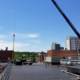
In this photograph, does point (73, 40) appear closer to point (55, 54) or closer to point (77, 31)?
point (55, 54)

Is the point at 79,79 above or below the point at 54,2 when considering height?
below

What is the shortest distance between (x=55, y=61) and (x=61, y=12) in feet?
80.8

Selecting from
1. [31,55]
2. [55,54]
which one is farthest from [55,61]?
[31,55]

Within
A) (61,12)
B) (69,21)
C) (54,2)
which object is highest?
(54,2)

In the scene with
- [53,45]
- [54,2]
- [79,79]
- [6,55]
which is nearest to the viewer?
[79,79]

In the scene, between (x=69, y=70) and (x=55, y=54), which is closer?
(x=69, y=70)

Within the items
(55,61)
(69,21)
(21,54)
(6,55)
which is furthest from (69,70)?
(21,54)

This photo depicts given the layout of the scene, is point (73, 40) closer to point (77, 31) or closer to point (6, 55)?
point (6, 55)

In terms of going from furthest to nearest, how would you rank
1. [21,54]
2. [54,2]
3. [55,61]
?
[21,54]
[55,61]
[54,2]

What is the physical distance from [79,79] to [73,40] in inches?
5881

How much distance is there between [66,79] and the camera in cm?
1175

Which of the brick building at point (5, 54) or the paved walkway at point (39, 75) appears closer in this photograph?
the paved walkway at point (39, 75)

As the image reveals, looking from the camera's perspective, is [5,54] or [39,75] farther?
[5,54]

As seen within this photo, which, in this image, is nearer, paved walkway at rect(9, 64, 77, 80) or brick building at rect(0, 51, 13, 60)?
paved walkway at rect(9, 64, 77, 80)
